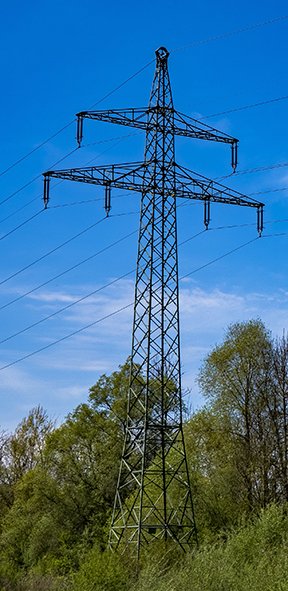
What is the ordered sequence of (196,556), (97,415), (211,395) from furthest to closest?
(97,415) → (211,395) → (196,556)

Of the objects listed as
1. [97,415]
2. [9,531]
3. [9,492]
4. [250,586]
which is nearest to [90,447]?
[97,415]

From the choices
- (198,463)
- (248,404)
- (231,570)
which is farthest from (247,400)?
(231,570)

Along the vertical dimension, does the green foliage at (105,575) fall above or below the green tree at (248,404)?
below

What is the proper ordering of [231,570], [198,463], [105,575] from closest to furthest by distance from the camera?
1. [105,575]
2. [231,570]
3. [198,463]

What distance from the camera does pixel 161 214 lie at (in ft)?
107

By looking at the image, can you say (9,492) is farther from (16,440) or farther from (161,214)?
(161,214)

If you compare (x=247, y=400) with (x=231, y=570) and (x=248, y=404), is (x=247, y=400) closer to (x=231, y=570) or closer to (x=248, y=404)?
(x=248, y=404)

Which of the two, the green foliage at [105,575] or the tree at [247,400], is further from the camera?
the tree at [247,400]

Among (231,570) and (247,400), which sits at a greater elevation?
(247,400)

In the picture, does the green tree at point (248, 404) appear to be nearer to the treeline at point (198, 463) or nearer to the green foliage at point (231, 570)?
the treeline at point (198, 463)

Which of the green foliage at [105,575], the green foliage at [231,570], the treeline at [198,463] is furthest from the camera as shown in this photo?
the treeline at [198,463]

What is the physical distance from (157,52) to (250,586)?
18562 millimetres

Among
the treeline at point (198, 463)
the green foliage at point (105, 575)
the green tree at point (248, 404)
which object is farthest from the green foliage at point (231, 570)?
the green tree at point (248, 404)

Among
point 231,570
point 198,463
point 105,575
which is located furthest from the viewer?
point 198,463
